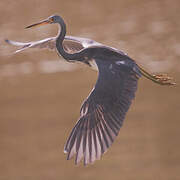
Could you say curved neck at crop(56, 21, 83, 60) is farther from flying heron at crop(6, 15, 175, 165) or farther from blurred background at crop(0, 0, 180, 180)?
blurred background at crop(0, 0, 180, 180)

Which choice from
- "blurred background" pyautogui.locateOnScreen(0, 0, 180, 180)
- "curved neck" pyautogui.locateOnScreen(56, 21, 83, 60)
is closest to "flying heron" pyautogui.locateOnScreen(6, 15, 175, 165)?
"curved neck" pyautogui.locateOnScreen(56, 21, 83, 60)

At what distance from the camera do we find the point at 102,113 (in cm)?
416

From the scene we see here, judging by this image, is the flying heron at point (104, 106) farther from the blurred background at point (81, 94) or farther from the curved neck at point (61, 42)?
the blurred background at point (81, 94)

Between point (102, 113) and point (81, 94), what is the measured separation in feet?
11.9

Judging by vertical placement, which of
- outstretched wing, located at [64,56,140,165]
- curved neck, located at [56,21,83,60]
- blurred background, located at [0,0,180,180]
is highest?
curved neck, located at [56,21,83,60]

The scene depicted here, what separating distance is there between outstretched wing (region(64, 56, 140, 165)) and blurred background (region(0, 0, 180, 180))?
248 cm

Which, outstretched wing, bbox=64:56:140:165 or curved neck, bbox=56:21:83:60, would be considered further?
curved neck, bbox=56:21:83:60

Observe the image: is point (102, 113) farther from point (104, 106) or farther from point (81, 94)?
point (81, 94)

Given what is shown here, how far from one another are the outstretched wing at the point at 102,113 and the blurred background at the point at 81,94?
248 centimetres

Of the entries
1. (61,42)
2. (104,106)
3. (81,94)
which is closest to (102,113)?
(104,106)

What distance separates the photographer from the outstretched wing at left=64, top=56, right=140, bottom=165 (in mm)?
4012

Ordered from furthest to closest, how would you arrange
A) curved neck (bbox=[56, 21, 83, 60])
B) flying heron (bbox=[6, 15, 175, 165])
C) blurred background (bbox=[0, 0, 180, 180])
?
blurred background (bbox=[0, 0, 180, 180]) → curved neck (bbox=[56, 21, 83, 60]) → flying heron (bbox=[6, 15, 175, 165])

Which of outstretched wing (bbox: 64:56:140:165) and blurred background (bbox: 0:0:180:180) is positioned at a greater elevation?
outstretched wing (bbox: 64:56:140:165)

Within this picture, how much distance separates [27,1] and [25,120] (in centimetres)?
313
